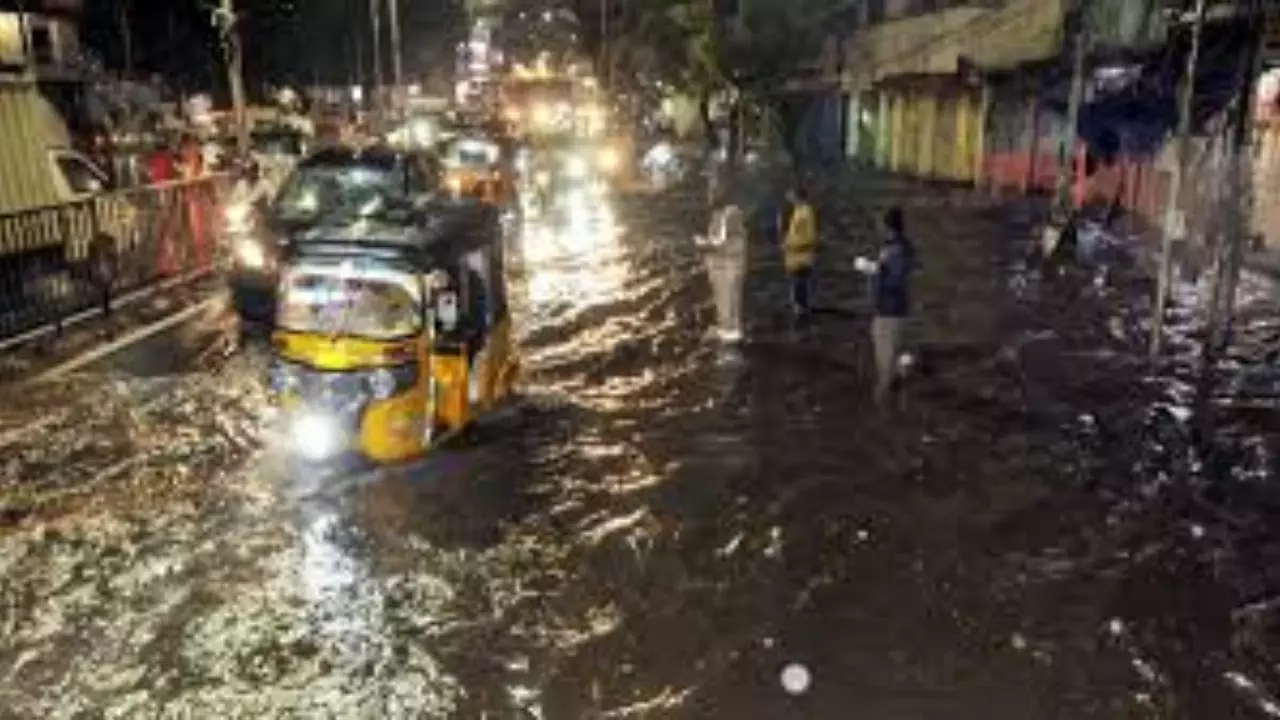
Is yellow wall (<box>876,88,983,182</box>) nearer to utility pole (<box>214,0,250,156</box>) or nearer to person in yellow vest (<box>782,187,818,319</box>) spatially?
utility pole (<box>214,0,250,156</box>)

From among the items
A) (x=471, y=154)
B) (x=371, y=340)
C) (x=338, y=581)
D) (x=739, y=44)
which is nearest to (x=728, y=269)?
(x=371, y=340)

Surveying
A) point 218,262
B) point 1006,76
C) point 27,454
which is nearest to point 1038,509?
point 27,454

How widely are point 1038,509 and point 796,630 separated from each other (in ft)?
10.2

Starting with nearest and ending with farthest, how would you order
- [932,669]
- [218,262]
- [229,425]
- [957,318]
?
[932,669]
[229,425]
[957,318]
[218,262]

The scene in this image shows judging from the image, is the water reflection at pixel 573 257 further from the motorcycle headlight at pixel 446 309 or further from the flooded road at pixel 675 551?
the motorcycle headlight at pixel 446 309

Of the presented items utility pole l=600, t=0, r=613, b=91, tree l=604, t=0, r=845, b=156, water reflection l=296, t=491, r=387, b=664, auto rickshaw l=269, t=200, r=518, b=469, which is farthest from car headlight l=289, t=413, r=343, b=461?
utility pole l=600, t=0, r=613, b=91

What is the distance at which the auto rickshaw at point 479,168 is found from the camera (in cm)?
2874

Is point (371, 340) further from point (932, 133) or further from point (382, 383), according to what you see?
point (932, 133)

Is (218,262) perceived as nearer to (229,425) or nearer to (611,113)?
(229,425)

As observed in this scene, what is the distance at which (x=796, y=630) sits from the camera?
26.0ft

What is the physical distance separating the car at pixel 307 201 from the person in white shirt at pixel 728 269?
3.70m

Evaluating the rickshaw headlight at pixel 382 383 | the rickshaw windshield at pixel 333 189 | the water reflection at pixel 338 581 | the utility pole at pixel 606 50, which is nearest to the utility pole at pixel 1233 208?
the rickshaw headlight at pixel 382 383

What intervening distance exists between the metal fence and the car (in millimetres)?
1504

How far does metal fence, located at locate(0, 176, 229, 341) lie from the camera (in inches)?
647
